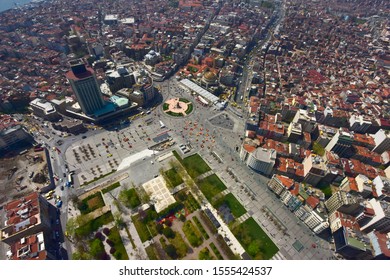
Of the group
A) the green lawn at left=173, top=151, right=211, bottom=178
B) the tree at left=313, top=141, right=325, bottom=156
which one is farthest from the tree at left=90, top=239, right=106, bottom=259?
the tree at left=313, top=141, right=325, bottom=156

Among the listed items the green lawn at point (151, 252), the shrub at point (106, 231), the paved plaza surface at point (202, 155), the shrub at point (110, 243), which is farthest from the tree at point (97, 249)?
the paved plaza surface at point (202, 155)

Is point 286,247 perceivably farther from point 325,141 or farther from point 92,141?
point 92,141

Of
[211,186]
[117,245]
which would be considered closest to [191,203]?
[211,186]

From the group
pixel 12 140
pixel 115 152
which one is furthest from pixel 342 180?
pixel 12 140

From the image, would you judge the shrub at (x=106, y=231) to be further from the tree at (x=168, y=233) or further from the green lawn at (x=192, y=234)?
the green lawn at (x=192, y=234)

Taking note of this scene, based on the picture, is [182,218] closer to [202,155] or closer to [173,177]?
[173,177]

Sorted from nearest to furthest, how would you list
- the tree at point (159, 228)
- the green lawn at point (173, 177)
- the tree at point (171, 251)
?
the tree at point (171, 251)
the tree at point (159, 228)
the green lawn at point (173, 177)
